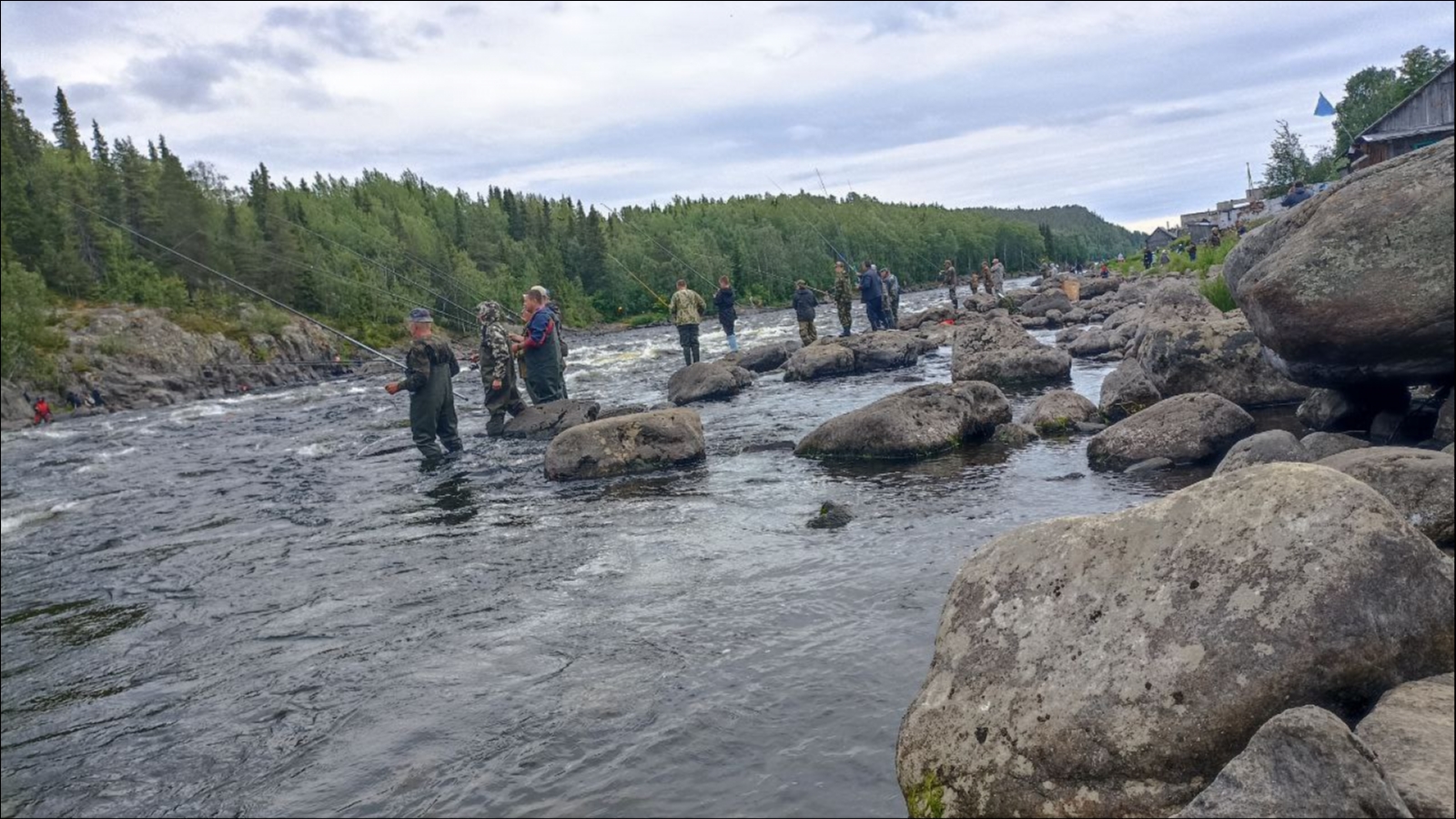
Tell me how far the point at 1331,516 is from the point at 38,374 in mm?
56491

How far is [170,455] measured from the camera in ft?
69.9

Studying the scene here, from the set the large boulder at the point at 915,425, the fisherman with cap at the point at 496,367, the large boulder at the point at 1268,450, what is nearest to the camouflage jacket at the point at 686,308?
the fisherman with cap at the point at 496,367

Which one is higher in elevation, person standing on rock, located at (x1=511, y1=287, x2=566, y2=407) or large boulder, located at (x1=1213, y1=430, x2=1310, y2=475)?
person standing on rock, located at (x1=511, y1=287, x2=566, y2=407)

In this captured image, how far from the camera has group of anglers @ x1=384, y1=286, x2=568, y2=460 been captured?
14.6m

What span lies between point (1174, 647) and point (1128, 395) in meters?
10.1

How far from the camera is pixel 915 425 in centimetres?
1179

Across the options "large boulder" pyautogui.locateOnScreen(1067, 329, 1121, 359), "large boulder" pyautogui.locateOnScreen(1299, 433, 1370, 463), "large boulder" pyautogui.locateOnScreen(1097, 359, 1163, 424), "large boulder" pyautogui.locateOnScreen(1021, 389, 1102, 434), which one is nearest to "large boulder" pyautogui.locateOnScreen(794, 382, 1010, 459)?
"large boulder" pyautogui.locateOnScreen(1021, 389, 1102, 434)

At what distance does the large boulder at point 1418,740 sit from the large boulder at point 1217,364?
9.22m

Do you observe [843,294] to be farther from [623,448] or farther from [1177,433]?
[1177,433]

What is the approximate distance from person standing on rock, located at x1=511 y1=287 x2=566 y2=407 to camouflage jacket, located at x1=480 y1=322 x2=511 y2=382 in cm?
20

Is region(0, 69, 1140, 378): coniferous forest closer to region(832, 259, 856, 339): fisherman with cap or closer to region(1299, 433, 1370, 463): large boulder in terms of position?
region(832, 259, 856, 339): fisherman with cap

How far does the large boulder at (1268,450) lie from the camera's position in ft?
23.2

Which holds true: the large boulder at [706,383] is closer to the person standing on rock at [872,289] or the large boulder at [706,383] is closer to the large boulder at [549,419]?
the large boulder at [549,419]

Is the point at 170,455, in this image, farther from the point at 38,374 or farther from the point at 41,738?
the point at 38,374
